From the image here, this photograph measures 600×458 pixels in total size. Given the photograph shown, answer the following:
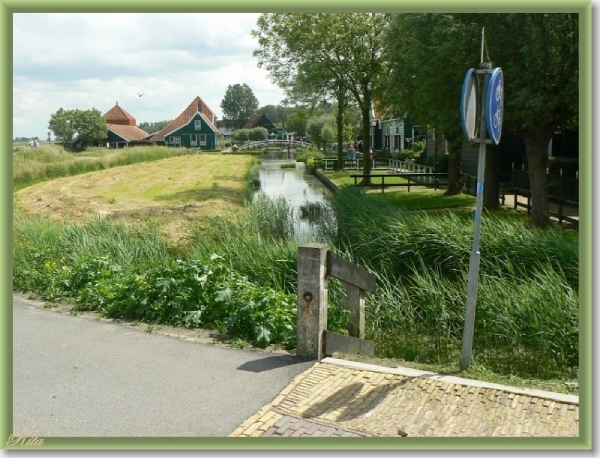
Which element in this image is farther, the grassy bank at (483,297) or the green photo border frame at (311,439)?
the grassy bank at (483,297)

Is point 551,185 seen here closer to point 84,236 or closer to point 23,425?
point 84,236

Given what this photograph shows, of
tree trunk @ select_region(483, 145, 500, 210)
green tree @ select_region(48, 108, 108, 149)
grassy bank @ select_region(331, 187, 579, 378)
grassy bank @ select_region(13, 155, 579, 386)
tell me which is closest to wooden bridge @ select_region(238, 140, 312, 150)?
green tree @ select_region(48, 108, 108, 149)

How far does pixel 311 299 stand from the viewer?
5918mm

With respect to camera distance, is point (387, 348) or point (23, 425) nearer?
point (23, 425)

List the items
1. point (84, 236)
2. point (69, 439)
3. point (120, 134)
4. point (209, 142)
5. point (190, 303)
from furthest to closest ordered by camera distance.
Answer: point (209, 142) → point (120, 134) → point (84, 236) → point (190, 303) → point (69, 439)

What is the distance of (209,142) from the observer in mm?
73688

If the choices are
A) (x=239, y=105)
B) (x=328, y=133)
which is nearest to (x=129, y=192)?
(x=328, y=133)

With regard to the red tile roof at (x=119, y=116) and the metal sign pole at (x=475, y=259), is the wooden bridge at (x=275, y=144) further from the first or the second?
the metal sign pole at (x=475, y=259)

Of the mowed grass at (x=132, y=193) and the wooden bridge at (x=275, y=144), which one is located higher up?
the wooden bridge at (x=275, y=144)

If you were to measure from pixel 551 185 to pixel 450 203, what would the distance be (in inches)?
165

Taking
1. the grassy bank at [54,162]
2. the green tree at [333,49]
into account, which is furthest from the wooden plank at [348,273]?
the grassy bank at [54,162]

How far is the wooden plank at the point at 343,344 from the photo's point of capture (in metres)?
6.05

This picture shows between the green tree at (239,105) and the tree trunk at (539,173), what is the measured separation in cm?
8009

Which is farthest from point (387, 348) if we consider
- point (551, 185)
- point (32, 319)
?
point (551, 185)
